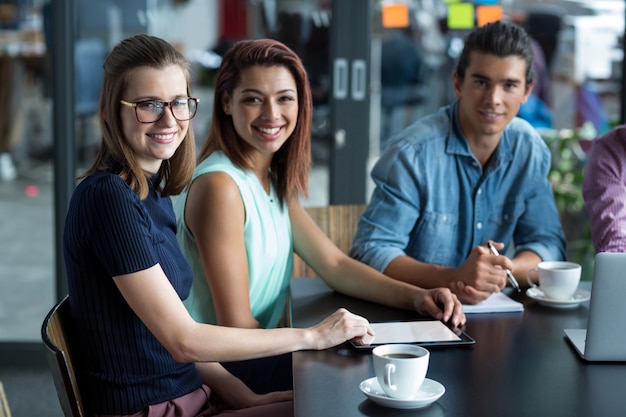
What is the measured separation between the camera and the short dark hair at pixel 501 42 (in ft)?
7.95

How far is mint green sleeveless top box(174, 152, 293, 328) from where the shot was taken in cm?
214

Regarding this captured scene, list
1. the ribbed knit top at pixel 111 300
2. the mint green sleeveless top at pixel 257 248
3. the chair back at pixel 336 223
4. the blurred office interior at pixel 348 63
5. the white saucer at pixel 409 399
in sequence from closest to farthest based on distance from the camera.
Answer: the white saucer at pixel 409 399 < the ribbed knit top at pixel 111 300 < the mint green sleeveless top at pixel 257 248 < the chair back at pixel 336 223 < the blurred office interior at pixel 348 63

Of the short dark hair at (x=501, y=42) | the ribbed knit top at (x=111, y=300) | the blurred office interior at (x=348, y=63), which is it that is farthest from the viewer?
the blurred office interior at (x=348, y=63)

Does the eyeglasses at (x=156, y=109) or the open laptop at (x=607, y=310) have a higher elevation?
the eyeglasses at (x=156, y=109)

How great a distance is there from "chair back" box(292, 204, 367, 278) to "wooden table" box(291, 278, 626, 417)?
784 mm

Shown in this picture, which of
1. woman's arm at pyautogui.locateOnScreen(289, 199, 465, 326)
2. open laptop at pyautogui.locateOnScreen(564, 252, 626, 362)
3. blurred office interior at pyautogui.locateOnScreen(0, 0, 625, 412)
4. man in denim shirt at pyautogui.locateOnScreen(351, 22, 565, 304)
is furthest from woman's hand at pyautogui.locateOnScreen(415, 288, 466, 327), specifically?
blurred office interior at pyautogui.locateOnScreen(0, 0, 625, 412)

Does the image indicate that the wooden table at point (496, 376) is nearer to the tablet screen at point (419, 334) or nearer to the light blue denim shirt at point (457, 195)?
the tablet screen at point (419, 334)

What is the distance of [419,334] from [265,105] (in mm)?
789

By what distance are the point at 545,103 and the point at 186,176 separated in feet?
7.98

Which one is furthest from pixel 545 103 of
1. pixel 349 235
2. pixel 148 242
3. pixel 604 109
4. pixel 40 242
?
pixel 40 242

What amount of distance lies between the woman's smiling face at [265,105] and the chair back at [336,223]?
1.56ft

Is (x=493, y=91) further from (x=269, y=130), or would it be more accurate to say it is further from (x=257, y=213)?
(x=257, y=213)

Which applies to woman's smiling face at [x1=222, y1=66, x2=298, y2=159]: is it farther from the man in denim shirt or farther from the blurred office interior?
the blurred office interior

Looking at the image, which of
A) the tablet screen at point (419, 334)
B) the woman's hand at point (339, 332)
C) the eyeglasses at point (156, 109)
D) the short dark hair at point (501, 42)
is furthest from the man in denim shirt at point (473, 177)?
the eyeglasses at point (156, 109)
